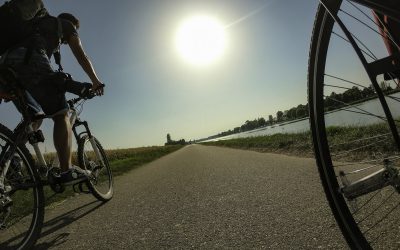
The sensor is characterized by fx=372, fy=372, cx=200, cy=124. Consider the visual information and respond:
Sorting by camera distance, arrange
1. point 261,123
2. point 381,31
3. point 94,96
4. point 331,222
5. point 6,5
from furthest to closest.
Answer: point 261,123 → point 94,96 → point 6,5 → point 331,222 → point 381,31

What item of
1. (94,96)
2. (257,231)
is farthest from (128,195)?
(257,231)

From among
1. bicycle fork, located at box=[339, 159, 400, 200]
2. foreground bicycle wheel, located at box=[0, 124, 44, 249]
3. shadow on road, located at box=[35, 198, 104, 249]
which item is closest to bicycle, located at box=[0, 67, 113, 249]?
foreground bicycle wheel, located at box=[0, 124, 44, 249]

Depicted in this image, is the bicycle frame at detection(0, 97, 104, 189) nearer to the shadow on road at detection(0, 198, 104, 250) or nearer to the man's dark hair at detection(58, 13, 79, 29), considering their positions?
the shadow on road at detection(0, 198, 104, 250)

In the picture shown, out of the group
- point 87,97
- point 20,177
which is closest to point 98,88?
point 87,97

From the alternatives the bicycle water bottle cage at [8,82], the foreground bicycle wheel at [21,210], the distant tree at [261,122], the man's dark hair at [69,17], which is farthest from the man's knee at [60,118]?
the distant tree at [261,122]

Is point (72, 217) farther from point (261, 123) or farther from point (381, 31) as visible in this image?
point (261, 123)

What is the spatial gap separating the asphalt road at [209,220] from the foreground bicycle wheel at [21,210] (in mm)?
317

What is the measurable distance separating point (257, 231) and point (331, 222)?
1.90ft

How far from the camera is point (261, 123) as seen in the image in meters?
183

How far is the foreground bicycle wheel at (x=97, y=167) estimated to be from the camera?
495 centimetres

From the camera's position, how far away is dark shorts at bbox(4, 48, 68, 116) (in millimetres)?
3533

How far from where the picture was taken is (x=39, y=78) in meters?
3.61

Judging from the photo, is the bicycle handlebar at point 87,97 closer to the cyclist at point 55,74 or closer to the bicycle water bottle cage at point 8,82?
the cyclist at point 55,74

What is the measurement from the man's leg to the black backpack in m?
0.84
